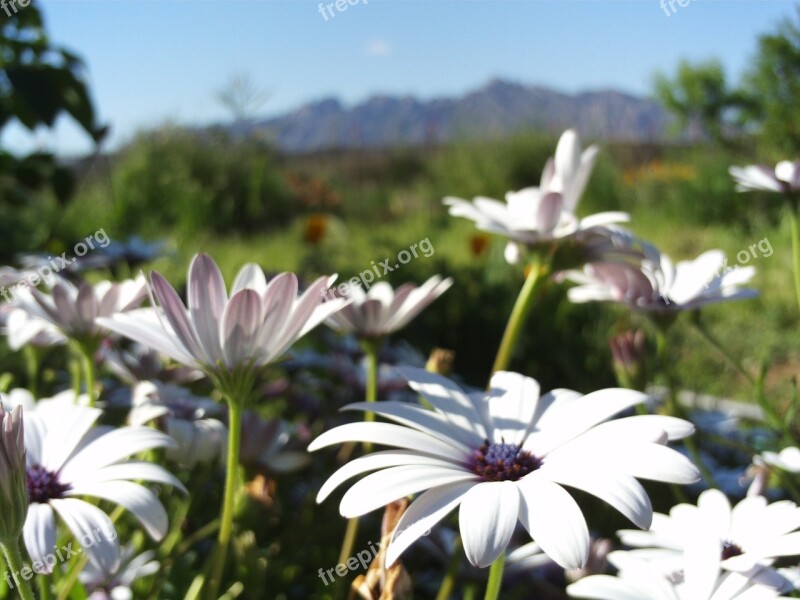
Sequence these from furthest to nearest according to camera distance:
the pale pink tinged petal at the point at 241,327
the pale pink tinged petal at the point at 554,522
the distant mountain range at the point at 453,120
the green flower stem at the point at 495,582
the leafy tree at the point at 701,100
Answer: the leafy tree at the point at 701,100 < the distant mountain range at the point at 453,120 < the pale pink tinged petal at the point at 241,327 < the green flower stem at the point at 495,582 < the pale pink tinged petal at the point at 554,522

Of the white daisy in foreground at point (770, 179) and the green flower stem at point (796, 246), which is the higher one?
the white daisy in foreground at point (770, 179)

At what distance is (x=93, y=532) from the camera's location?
32.4 inches

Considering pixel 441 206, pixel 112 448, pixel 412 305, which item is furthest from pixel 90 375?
pixel 441 206

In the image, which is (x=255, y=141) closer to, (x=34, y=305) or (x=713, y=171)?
(x=713, y=171)

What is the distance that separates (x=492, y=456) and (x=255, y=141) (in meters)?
10.2

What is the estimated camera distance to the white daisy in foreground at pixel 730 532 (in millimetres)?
856

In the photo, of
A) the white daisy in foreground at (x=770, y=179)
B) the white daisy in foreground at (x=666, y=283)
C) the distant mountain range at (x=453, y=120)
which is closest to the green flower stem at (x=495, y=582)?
the white daisy in foreground at (x=666, y=283)

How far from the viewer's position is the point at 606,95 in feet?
17.3

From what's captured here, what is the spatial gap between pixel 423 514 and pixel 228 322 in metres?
0.30

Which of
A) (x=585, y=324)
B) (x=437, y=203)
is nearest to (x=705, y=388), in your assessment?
(x=585, y=324)

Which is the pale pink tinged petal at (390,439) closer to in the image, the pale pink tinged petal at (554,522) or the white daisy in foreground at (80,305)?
the pale pink tinged petal at (554,522)

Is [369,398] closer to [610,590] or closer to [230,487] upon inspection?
[230,487]

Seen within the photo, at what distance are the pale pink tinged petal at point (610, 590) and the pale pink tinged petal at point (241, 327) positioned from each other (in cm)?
42

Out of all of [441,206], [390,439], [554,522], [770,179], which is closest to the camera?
[554,522]
